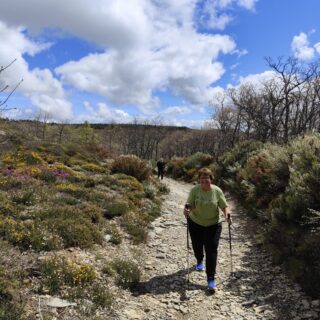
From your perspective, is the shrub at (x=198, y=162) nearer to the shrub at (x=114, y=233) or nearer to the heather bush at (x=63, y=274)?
the shrub at (x=114, y=233)

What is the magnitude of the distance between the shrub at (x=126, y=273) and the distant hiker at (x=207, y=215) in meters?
1.19

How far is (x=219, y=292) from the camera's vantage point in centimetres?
613

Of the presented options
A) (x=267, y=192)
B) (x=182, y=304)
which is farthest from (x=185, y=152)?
(x=182, y=304)

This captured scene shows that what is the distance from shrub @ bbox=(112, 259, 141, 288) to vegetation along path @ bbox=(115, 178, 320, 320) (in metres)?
0.14

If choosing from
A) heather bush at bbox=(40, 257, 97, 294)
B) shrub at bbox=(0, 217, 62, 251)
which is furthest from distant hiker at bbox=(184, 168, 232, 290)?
shrub at bbox=(0, 217, 62, 251)

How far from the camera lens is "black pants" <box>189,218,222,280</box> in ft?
20.1

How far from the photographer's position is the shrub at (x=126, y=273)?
6117 mm

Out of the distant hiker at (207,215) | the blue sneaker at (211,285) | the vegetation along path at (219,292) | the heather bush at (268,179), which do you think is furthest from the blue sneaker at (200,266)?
the heather bush at (268,179)

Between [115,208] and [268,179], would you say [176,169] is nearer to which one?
[268,179]

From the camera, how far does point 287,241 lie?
7.10 m

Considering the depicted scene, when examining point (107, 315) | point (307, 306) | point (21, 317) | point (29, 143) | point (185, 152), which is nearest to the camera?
point (21, 317)

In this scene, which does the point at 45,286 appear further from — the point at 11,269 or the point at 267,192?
the point at 267,192

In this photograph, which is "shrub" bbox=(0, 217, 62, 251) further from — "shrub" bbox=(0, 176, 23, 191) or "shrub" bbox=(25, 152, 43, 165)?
"shrub" bbox=(25, 152, 43, 165)

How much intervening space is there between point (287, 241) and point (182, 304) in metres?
2.58
